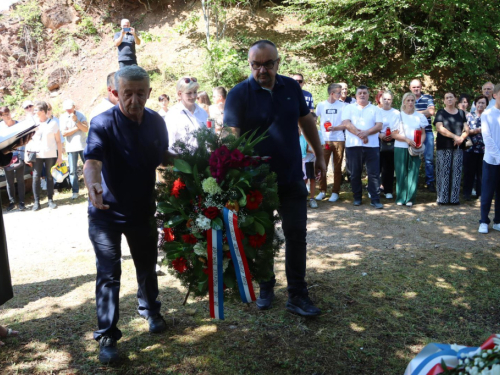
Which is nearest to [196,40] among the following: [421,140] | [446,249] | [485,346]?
[421,140]

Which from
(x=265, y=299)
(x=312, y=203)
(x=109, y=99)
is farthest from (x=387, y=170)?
(x=109, y=99)

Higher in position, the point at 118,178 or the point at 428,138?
the point at 428,138

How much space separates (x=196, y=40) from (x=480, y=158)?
11.8m

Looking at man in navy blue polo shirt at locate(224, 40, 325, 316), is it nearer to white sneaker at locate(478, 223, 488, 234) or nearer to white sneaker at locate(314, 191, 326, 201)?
white sneaker at locate(478, 223, 488, 234)

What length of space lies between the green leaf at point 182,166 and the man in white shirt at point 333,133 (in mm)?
6320

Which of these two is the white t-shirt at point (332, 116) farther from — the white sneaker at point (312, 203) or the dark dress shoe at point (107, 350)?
the dark dress shoe at point (107, 350)

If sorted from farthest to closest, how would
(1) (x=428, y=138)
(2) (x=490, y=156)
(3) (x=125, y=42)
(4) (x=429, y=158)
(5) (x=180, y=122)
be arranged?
(3) (x=125, y=42)
(4) (x=429, y=158)
(1) (x=428, y=138)
(2) (x=490, y=156)
(5) (x=180, y=122)

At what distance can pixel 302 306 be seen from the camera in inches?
175

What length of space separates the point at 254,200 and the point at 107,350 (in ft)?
5.31

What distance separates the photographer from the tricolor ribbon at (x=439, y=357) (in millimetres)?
2303

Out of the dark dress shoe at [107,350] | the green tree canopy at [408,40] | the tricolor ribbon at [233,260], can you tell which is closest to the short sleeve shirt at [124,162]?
the tricolor ribbon at [233,260]

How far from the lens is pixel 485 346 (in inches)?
91.2

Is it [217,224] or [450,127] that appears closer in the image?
[217,224]

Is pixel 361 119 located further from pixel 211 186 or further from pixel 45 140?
pixel 45 140
